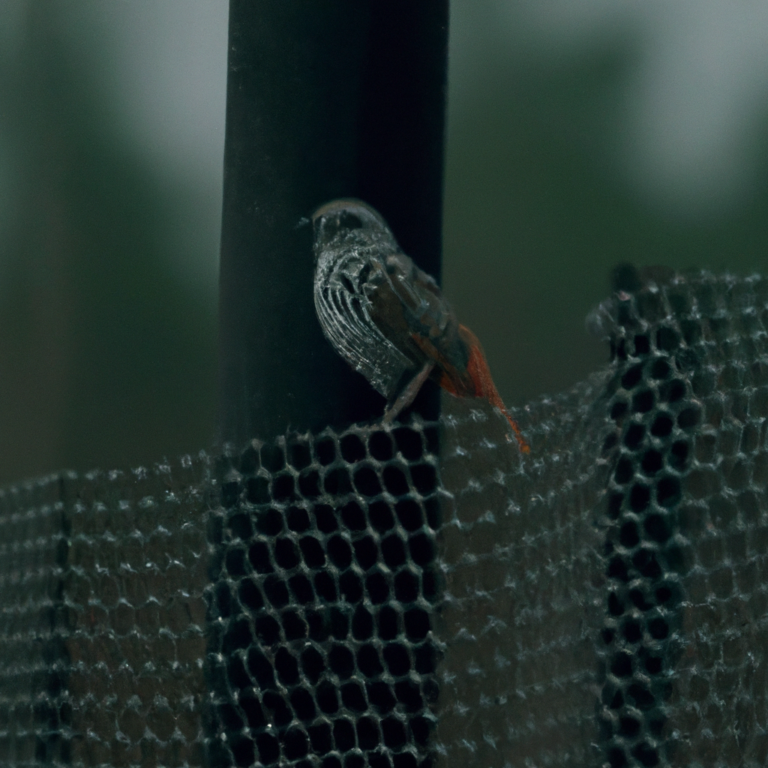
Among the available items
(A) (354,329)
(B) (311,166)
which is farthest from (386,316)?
(B) (311,166)

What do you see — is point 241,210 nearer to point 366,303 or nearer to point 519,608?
point 366,303

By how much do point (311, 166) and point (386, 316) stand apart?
18cm

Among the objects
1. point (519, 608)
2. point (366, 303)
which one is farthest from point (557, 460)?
point (366, 303)

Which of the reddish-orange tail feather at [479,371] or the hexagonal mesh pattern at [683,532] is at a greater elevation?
the reddish-orange tail feather at [479,371]

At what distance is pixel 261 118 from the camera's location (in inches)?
40.4

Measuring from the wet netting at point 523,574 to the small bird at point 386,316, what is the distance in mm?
43

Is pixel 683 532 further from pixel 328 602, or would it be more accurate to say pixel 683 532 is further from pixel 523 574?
pixel 328 602

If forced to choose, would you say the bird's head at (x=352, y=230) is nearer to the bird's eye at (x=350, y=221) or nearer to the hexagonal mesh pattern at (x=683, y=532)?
the bird's eye at (x=350, y=221)

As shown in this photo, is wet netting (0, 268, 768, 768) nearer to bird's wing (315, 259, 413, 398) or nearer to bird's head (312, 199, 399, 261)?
bird's wing (315, 259, 413, 398)

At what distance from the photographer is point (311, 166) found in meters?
0.99

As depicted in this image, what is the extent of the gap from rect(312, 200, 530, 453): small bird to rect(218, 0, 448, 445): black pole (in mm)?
15

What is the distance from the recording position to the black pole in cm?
99

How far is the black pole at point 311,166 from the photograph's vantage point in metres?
0.99

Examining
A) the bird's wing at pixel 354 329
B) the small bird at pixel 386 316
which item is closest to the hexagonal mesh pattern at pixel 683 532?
the small bird at pixel 386 316
